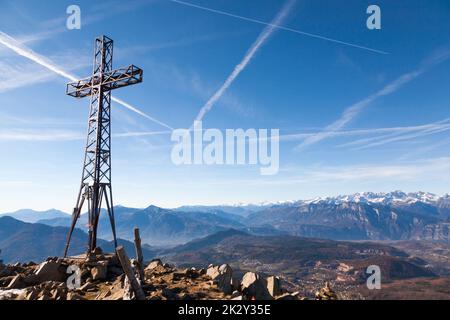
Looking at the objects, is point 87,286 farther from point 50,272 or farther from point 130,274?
point 130,274

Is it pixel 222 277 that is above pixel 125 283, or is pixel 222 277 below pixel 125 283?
below

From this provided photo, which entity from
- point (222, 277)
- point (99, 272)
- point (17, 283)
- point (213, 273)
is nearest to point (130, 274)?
point (222, 277)

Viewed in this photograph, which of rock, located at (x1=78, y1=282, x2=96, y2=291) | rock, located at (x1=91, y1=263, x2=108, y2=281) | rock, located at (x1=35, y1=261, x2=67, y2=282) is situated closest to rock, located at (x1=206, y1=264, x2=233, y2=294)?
rock, located at (x1=91, y1=263, x2=108, y2=281)

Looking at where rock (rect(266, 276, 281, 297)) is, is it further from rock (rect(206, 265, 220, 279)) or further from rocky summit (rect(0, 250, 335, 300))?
rock (rect(206, 265, 220, 279))

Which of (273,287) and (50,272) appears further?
(50,272)

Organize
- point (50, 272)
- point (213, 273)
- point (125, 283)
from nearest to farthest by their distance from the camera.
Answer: point (125, 283), point (213, 273), point (50, 272)

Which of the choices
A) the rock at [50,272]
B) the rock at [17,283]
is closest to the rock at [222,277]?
the rock at [50,272]
